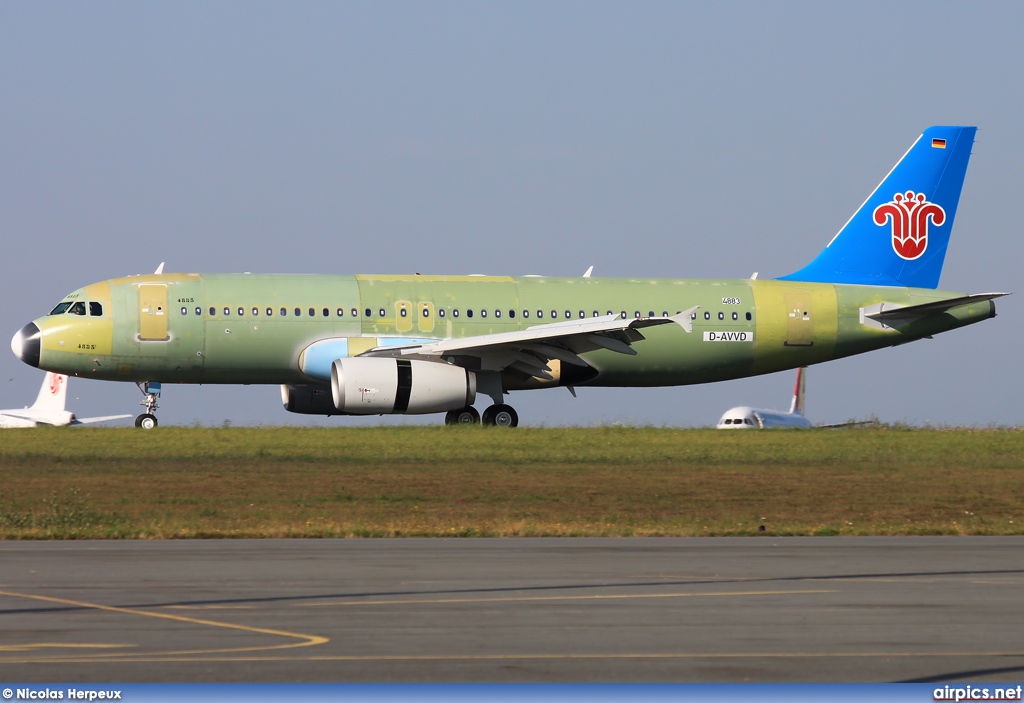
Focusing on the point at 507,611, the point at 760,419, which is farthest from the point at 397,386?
the point at 760,419

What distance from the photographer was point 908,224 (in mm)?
39625

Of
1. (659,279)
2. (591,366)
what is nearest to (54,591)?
(591,366)

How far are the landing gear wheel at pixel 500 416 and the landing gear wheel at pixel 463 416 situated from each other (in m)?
0.24

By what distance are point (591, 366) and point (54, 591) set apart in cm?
2454

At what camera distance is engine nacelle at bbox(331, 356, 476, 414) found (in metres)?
31.7

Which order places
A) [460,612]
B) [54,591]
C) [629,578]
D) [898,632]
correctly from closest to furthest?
[898,632]
[460,612]
[54,591]
[629,578]

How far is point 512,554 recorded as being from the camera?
14766 mm

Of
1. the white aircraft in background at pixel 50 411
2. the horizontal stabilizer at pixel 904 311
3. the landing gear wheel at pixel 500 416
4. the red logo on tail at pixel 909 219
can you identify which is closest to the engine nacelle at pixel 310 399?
the landing gear wheel at pixel 500 416

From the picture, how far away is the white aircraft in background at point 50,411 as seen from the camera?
6509 centimetres

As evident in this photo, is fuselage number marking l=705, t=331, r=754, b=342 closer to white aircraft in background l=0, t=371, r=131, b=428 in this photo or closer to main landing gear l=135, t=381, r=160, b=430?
main landing gear l=135, t=381, r=160, b=430

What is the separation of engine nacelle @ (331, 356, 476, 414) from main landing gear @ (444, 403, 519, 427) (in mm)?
1260

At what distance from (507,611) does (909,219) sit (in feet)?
103

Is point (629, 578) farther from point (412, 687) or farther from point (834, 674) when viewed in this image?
point (412, 687)

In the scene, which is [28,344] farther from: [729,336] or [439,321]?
[729,336]
